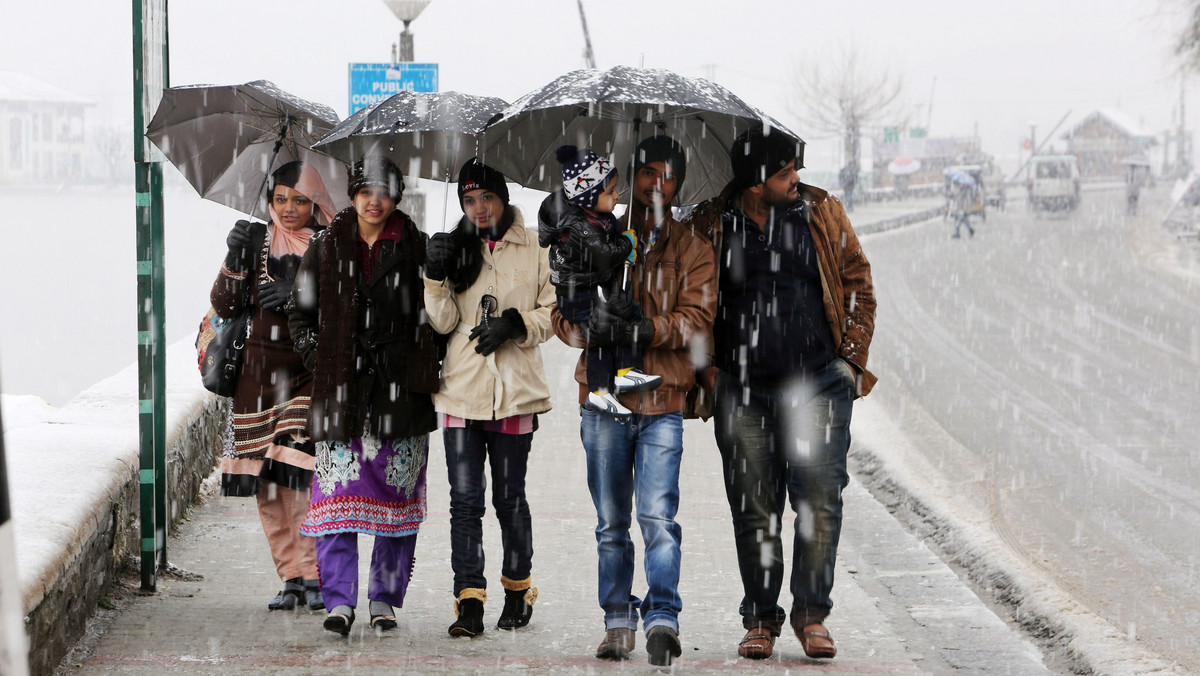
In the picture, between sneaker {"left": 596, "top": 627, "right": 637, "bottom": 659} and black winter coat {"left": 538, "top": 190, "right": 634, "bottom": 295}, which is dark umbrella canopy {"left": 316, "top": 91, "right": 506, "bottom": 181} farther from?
sneaker {"left": 596, "top": 627, "right": 637, "bottom": 659}

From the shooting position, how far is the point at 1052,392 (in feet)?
38.1

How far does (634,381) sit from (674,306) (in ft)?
1.00

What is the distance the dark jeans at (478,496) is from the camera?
15.1 ft

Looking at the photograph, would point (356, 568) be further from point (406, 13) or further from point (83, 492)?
point (406, 13)


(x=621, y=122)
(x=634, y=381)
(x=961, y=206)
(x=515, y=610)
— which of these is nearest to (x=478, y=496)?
(x=515, y=610)

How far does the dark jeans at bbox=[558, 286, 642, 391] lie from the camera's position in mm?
4242

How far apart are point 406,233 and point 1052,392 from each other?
848 centimetres

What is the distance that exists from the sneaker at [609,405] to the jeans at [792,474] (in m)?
0.42

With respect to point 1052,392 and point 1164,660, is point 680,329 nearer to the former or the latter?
point 1164,660

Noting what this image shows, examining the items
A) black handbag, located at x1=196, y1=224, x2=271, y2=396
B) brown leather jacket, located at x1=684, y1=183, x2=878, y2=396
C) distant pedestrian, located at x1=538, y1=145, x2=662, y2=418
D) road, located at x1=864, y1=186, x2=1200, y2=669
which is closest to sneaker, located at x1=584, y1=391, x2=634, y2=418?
distant pedestrian, located at x1=538, y1=145, x2=662, y2=418

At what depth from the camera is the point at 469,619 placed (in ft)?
15.0

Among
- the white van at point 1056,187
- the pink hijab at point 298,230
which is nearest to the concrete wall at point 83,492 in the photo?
the pink hijab at point 298,230

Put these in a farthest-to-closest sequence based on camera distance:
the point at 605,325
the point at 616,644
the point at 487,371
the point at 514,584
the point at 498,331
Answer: the point at 514,584 → the point at 487,371 → the point at 498,331 → the point at 616,644 → the point at 605,325

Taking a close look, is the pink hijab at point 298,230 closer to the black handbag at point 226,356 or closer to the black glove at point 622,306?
the black handbag at point 226,356
